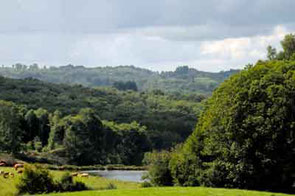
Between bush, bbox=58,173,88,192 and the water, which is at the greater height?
bush, bbox=58,173,88,192

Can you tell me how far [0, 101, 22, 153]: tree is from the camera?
→ 387 feet

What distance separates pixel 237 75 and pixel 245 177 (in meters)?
11.9

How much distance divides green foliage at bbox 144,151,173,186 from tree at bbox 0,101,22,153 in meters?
57.7

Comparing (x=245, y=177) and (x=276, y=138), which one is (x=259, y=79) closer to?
(x=276, y=138)

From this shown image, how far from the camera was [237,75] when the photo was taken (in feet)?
210

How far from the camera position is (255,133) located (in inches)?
2356

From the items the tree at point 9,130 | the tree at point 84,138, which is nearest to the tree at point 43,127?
the tree at point 84,138

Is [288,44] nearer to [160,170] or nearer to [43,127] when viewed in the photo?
[160,170]

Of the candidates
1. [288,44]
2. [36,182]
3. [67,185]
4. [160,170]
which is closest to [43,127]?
[288,44]

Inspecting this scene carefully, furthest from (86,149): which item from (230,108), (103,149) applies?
(230,108)

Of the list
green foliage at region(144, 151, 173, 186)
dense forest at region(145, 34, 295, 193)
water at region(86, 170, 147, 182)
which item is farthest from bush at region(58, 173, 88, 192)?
water at region(86, 170, 147, 182)

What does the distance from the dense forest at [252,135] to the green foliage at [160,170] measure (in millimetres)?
2404

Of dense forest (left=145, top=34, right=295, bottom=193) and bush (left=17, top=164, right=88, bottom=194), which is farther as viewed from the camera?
dense forest (left=145, top=34, right=295, bottom=193)

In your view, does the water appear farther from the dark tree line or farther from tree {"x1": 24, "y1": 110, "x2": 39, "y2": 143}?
tree {"x1": 24, "y1": 110, "x2": 39, "y2": 143}
